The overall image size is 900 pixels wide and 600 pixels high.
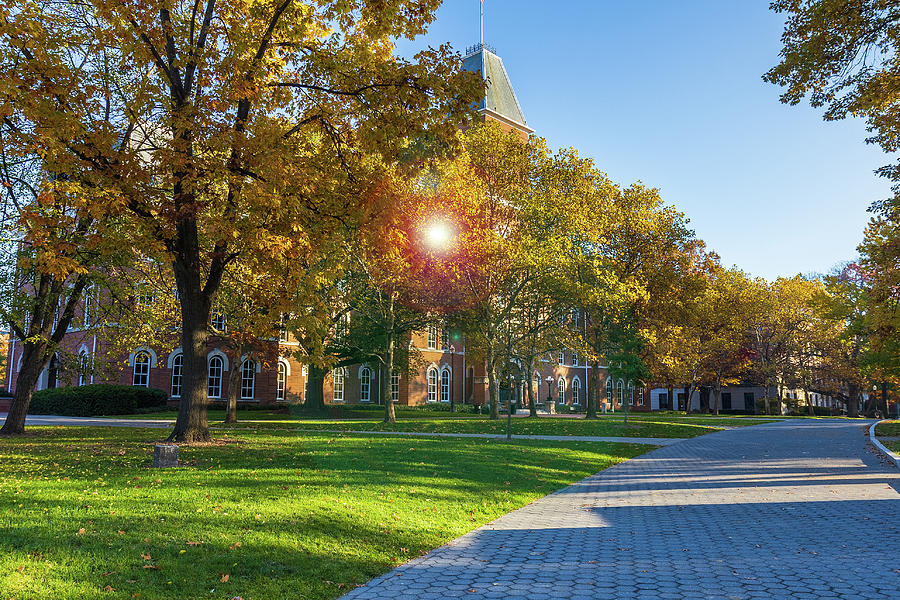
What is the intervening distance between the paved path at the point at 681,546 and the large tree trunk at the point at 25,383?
14621 millimetres

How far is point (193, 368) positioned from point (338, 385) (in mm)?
32936

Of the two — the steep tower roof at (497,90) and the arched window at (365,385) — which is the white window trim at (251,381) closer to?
the arched window at (365,385)

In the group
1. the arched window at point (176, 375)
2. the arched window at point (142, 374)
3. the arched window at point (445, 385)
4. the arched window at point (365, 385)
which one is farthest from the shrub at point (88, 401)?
the arched window at point (445, 385)

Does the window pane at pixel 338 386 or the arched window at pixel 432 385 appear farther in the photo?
the arched window at pixel 432 385

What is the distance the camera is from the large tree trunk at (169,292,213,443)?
1439 cm

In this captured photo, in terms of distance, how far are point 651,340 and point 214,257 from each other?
23033mm

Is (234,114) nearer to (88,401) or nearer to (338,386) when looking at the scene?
(88,401)

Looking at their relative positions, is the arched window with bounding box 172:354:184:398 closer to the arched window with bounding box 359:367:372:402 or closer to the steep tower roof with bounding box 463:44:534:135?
the arched window with bounding box 359:367:372:402

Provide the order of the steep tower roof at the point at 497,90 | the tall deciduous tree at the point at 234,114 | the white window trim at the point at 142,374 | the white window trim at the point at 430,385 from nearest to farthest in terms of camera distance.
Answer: the tall deciduous tree at the point at 234,114 → the white window trim at the point at 142,374 → the white window trim at the point at 430,385 → the steep tower roof at the point at 497,90

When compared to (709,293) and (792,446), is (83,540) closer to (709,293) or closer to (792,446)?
(792,446)

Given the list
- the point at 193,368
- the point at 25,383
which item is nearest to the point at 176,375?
the point at 25,383

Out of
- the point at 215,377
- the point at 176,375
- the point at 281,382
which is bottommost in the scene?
the point at 281,382

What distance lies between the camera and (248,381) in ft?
135

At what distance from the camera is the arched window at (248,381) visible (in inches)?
1603
